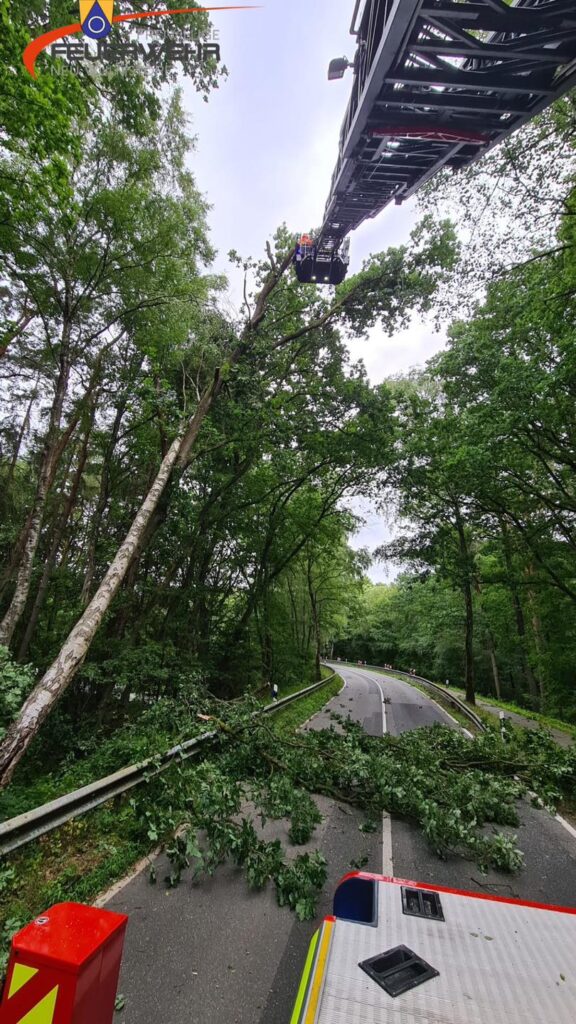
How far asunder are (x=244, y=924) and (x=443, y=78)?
9734 mm

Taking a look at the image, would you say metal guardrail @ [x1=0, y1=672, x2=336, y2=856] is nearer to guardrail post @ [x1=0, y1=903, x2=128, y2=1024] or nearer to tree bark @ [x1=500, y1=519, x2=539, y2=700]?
guardrail post @ [x1=0, y1=903, x2=128, y2=1024]

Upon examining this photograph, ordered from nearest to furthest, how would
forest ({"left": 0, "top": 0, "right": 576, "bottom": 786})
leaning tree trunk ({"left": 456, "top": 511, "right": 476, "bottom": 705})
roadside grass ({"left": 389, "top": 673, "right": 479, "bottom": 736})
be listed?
forest ({"left": 0, "top": 0, "right": 576, "bottom": 786}) < roadside grass ({"left": 389, "top": 673, "right": 479, "bottom": 736}) < leaning tree trunk ({"left": 456, "top": 511, "right": 476, "bottom": 705})

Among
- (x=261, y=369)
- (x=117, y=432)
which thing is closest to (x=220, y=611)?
(x=117, y=432)

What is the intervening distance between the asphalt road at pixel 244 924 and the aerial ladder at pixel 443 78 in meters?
9.00

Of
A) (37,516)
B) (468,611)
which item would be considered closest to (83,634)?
(37,516)

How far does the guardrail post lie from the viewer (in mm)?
1294

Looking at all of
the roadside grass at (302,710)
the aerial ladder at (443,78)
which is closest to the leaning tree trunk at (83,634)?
the roadside grass at (302,710)

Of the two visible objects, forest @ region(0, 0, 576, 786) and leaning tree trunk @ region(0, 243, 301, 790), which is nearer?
leaning tree trunk @ region(0, 243, 301, 790)

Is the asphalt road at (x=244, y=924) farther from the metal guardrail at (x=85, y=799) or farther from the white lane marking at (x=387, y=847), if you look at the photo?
the metal guardrail at (x=85, y=799)

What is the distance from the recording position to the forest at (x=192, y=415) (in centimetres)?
690

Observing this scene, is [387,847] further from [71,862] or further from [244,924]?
[71,862]

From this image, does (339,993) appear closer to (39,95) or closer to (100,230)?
(39,95)

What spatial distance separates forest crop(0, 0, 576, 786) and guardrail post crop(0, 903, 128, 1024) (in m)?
4.05

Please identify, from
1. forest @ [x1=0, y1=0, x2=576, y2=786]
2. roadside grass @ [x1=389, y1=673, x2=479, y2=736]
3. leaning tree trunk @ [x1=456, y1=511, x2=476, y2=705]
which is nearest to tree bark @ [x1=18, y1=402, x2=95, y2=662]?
forest @ [x1=0, y1=0, x2=576, y2=786]
